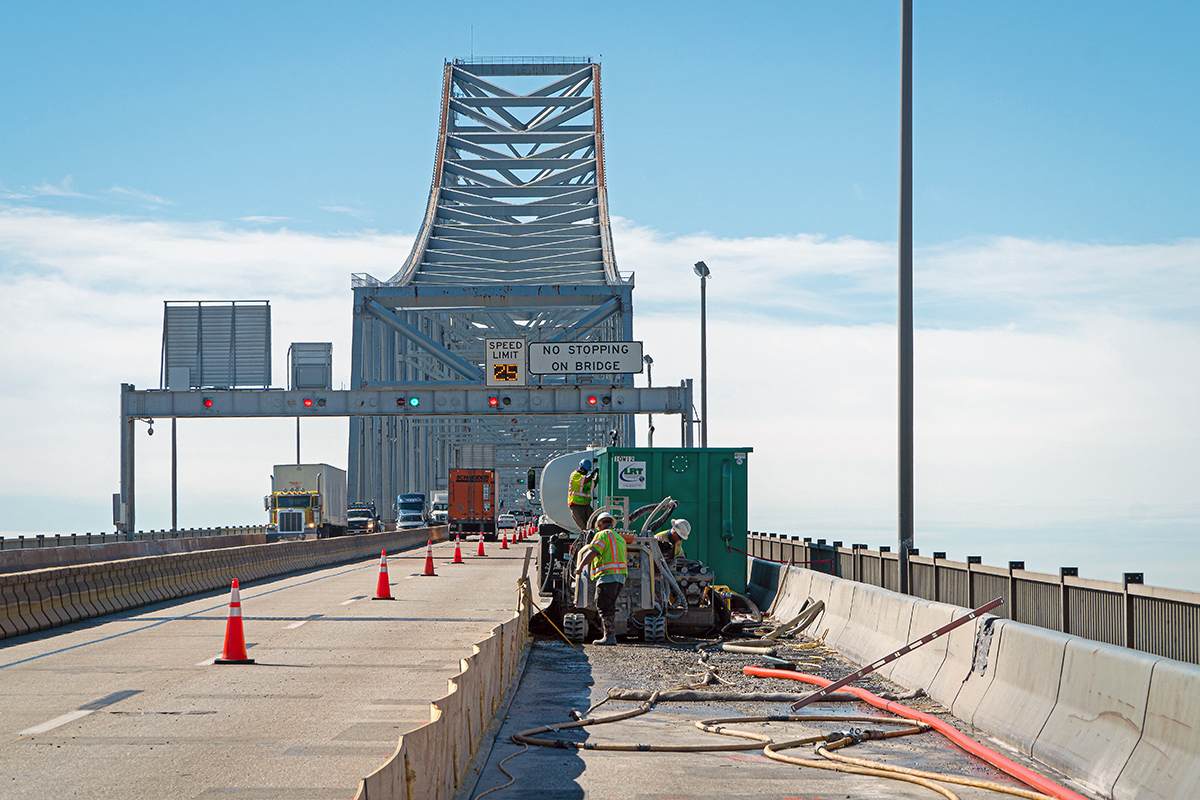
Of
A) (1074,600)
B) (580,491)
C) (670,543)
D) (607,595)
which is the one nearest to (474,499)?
(580,491)

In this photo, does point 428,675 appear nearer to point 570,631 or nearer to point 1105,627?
point 570,631

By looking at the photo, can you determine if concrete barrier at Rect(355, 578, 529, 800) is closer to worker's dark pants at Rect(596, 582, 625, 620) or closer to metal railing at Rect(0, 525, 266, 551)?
worker's dark pants at Rect(596, 582, 625, 620)

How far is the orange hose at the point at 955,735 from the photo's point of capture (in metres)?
8.14

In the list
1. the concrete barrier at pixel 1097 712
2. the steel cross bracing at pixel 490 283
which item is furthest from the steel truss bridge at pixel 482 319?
the concrete barrier at pixel 1097 712

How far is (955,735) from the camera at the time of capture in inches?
389

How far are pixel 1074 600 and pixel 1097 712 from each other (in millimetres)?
A: 6375

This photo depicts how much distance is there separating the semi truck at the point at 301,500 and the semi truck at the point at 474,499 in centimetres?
845

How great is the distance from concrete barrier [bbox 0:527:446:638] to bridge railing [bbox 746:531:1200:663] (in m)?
12.9

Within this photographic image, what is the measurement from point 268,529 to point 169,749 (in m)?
58.3

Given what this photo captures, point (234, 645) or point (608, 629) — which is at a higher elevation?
point (234, 645)

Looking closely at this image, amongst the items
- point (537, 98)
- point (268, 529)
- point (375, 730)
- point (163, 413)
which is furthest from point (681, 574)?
point (537, 98)

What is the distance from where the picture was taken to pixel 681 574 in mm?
18359

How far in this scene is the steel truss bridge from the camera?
57.0m

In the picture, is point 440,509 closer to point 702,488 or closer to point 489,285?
point 489,285
